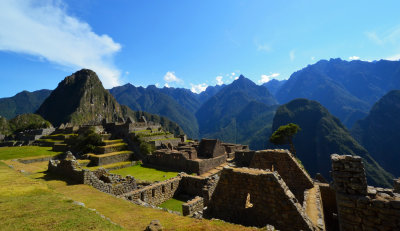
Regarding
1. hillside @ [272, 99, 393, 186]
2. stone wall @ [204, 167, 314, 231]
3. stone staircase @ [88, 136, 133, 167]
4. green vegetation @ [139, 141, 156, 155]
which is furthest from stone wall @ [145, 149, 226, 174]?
A: hillside @ [272, 99, 393, 186]

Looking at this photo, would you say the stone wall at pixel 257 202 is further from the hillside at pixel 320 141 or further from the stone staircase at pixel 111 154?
the hillside at pixel 320 141

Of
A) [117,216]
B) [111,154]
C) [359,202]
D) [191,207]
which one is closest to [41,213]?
[117,216]

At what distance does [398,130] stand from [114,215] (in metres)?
176

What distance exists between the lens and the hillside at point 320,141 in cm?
7761

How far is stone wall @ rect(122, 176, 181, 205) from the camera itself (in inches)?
469

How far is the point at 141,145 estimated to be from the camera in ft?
113

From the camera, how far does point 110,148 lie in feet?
116

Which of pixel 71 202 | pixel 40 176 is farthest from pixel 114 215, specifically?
pixel 40 176

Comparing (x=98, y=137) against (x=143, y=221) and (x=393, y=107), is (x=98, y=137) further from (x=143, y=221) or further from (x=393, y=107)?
(x=393, y=107)

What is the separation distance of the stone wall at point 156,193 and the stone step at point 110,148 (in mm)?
24354

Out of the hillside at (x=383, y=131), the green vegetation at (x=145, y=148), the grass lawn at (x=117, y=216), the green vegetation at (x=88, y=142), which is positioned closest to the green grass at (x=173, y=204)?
the grass lawn at (x=117, y=216)

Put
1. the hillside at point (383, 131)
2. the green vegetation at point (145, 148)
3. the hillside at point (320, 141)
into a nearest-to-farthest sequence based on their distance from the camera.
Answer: the green vegetation at point (145, 148) → the hillside at point (320, 141) → the hillside at point (383, 131)

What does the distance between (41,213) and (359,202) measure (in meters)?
9.30

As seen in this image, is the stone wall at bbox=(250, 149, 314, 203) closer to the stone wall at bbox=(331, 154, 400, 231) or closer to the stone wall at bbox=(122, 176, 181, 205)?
the stone wall at bbox=(331, 154, 400, 231)
